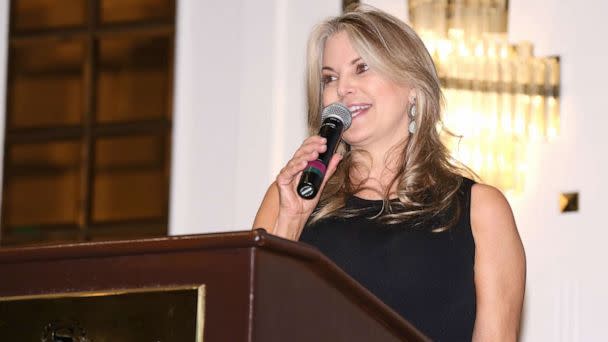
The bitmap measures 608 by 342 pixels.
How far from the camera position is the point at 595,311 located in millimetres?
3891

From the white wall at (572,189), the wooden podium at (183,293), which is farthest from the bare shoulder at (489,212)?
the white wall at (572,189)

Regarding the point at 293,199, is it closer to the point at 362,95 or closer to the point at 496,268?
the point at 362,95

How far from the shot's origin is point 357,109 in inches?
104

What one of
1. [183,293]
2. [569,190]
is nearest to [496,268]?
[183,293]

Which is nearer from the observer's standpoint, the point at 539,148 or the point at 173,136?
the point at 539,148

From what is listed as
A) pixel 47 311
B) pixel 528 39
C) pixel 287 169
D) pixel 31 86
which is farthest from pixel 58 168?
pixel 47 311

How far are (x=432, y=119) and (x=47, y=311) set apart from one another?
1248 millimetres

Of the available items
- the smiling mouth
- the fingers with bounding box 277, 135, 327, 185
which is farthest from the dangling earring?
the fingers with bounding box 277, 135, 327, 185

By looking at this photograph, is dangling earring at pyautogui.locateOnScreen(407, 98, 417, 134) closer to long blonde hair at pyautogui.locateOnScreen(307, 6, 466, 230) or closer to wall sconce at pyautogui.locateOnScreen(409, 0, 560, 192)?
long blonde hair at pyautogui.locateOnScreen(307, 6, 466, 230)

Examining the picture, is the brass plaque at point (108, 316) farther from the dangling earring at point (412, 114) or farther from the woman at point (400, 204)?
the dangling earring at point (412, 114)

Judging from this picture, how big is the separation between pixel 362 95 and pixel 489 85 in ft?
5.17

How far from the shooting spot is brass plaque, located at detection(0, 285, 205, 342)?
1.67 m

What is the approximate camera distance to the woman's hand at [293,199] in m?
2.26

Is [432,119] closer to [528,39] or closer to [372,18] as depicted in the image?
[372,18]
